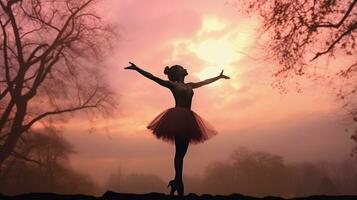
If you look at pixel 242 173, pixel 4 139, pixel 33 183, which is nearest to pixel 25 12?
pixel 4 139

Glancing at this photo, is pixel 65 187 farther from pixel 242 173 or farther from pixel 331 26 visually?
pixel 242 173

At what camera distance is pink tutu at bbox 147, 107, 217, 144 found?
20.5 feet

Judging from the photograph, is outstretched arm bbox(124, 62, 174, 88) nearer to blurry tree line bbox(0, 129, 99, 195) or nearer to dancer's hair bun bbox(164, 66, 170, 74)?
dancer's hair bun bbox(164, 66, 170, 74)

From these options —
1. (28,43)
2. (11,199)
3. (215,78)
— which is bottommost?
(11,199)

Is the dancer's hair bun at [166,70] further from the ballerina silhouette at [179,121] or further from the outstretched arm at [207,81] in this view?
the outstretched arm at [207,81]

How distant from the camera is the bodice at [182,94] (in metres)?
6.44

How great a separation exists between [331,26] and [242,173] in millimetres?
46366

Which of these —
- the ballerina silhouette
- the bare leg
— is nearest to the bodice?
the ballerina silhouette

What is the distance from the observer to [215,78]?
6.93m

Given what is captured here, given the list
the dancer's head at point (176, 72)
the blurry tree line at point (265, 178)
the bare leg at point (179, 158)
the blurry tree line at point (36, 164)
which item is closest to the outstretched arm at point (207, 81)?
the dancer's head at point (176, 72)

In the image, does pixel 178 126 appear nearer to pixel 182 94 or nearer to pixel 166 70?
pixel 182 94

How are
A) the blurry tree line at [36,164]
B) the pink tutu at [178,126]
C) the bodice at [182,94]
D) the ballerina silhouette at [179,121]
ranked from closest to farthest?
the ballerina silhouette at [179,121] < the pink tutu at [178,126] < the bodice at [182,94] < the blurry tree line at [36,164]

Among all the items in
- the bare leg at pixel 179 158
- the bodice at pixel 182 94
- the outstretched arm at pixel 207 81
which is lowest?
the bare leg at pixel 179 158

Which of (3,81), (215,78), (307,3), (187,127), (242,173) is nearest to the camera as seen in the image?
(187,127)
